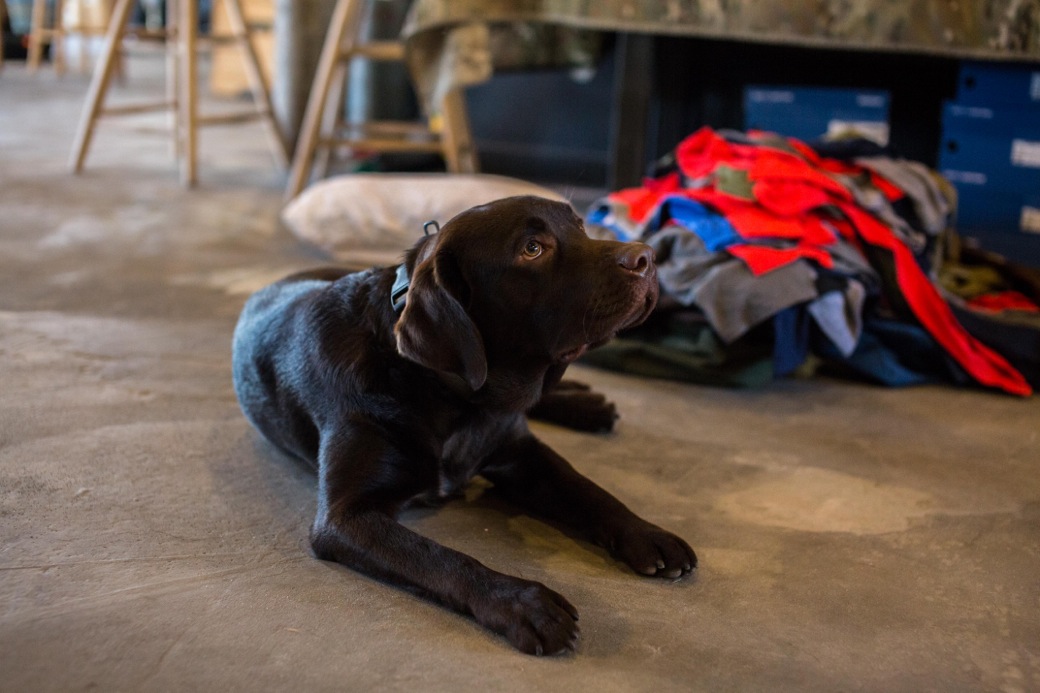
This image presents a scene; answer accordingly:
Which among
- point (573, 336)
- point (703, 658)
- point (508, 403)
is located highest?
point (573, 336)

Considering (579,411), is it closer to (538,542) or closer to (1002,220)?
(538,542)

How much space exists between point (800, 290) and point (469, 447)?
4.19 feet

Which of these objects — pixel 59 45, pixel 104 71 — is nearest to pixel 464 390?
pixel 104 71

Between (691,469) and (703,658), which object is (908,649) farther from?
(691,469)

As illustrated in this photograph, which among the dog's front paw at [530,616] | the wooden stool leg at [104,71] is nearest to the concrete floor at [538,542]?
the dog's front paw at [530,616]

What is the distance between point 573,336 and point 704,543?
1.68 ft

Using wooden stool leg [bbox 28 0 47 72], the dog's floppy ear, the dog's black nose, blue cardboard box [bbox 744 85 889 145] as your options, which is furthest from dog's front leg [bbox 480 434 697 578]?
wooden stool leg [bbox 28 0 47 72]

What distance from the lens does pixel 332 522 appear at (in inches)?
73.2

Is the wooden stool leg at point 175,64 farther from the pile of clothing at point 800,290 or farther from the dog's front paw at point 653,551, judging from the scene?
the dog's front paw at point 653,551

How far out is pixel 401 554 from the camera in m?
1.78

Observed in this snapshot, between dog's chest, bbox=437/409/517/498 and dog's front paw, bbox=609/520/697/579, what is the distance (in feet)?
1.03

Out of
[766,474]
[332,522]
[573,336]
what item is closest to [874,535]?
[766,474]

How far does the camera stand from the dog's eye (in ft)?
6.15

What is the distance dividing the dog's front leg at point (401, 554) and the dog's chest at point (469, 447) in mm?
79
